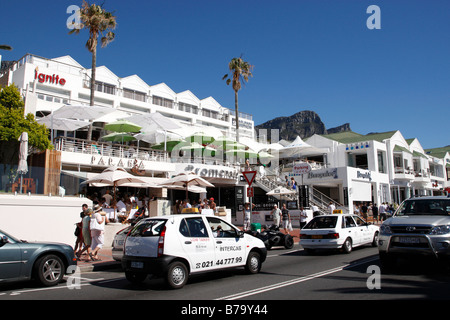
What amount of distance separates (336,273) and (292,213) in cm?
1671

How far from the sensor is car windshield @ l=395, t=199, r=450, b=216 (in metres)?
9.24

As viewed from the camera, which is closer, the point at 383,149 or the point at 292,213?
the point at 292,213

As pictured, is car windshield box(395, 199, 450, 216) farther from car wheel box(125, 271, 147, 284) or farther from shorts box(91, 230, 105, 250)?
shorts box(91, 230, 105, 250)

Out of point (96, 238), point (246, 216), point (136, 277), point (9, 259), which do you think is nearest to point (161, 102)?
point (246, 216)

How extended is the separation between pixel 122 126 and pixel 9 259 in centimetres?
1781

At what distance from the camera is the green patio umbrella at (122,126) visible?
24.2 meters

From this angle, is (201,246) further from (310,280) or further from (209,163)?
(209,163)

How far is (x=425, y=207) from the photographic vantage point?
9.58 meters

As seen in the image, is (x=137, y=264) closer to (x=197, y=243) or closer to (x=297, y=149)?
(x=197, y=243)

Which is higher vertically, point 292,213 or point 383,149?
point 383,149

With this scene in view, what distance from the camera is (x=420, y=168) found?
154 ft

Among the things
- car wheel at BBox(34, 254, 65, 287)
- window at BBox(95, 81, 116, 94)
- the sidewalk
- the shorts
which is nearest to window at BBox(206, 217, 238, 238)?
car wheel at BBox(34, 254, 65, 287)
